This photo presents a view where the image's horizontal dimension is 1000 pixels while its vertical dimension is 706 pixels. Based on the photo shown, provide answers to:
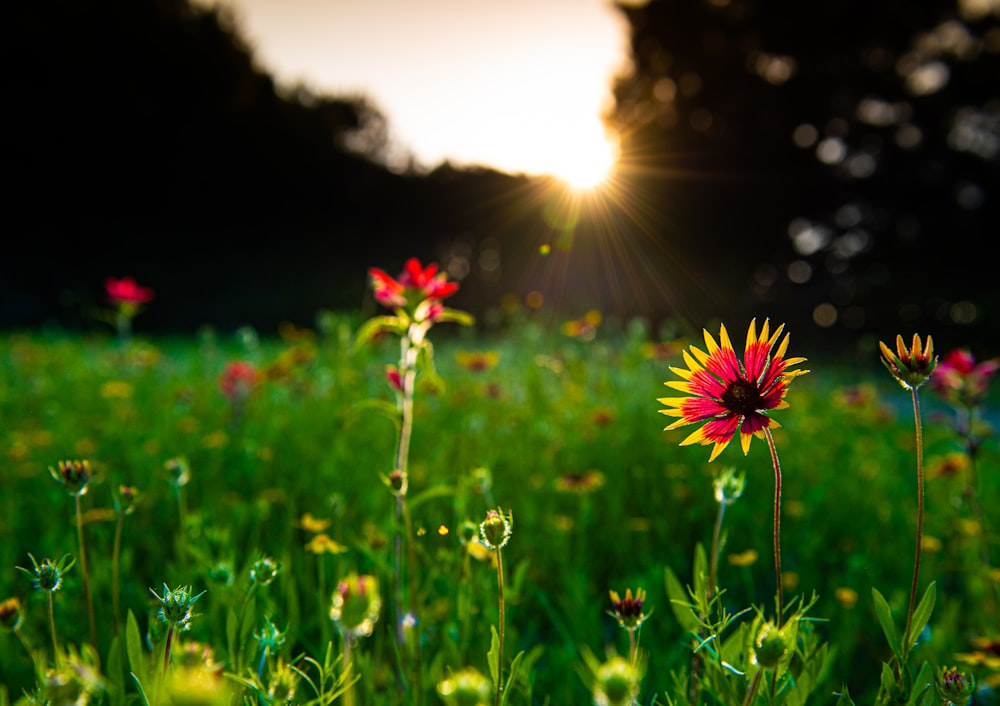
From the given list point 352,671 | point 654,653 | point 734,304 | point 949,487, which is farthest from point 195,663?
point 734,304

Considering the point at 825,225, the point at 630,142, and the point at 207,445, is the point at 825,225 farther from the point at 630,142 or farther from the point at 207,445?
the point at 207,445

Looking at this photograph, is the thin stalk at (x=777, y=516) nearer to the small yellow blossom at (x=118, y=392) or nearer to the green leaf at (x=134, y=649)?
the green leaf at (x=134, y=649)

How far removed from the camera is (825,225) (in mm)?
17297

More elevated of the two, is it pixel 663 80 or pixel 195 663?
pixel 663 80

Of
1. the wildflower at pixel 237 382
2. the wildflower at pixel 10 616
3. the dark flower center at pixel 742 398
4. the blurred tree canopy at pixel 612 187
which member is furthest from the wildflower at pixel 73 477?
the blurred tree canopy at pixel 612 187

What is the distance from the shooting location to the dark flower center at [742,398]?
74cm

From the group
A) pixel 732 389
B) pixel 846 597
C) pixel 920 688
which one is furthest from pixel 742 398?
pixel 846 597

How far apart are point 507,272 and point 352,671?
10.4 m

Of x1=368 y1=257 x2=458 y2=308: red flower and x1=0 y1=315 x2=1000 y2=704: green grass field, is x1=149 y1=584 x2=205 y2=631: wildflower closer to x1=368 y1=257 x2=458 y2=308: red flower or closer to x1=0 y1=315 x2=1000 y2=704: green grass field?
x1=0 y1=315 x2=1000 y2=704: green grass field

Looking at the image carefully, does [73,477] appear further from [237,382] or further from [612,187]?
[612,187]

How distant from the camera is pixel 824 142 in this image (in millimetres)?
16984

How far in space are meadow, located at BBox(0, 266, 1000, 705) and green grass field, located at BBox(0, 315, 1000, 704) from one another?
0.01 meters

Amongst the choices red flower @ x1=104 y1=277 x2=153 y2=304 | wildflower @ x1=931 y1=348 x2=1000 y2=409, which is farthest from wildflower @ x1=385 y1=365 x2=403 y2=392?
red flower @ x1=104 y1=277 x2=153 y2=304

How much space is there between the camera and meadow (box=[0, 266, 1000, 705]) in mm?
784
